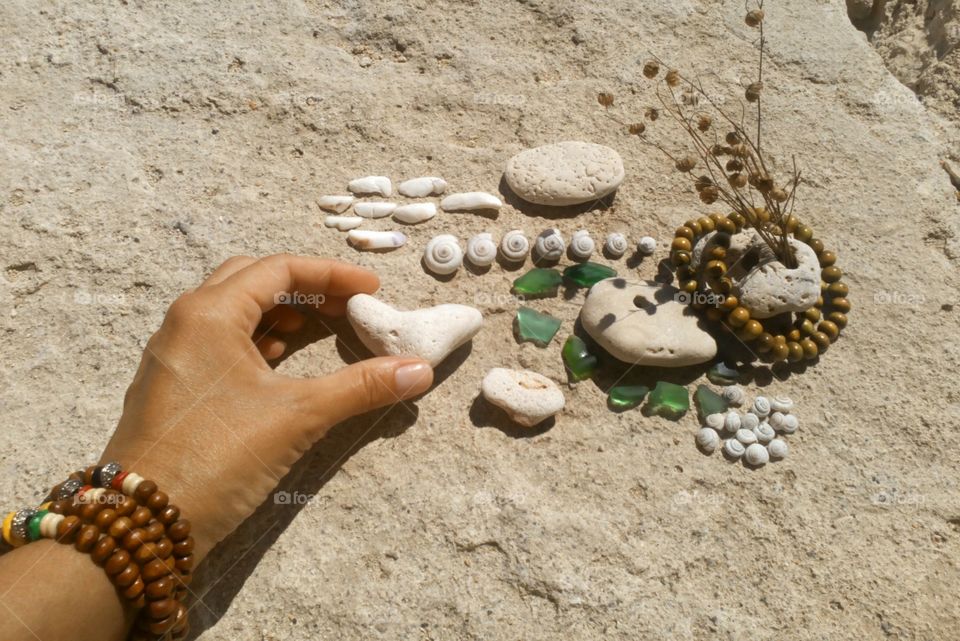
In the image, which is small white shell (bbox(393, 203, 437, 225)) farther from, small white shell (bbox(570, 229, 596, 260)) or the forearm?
the forearm

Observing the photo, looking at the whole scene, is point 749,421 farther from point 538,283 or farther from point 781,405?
point 538,283

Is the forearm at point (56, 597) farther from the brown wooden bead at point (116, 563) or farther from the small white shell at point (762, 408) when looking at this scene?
the small white shell at point (762, 408)

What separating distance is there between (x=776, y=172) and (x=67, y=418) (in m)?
2.88

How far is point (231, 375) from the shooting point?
207 cm

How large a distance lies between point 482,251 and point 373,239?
16.5 inches

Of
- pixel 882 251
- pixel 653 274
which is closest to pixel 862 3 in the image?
pixel 882 251

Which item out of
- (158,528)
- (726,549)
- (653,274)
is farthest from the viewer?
(653,274)

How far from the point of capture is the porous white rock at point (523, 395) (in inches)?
89.9

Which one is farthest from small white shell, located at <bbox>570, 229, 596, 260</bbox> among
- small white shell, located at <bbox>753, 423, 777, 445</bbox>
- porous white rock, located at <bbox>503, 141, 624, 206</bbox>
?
small white shell, located at <bbox>753, 423, 777, 445</bbox>

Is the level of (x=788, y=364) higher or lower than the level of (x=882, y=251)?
lower

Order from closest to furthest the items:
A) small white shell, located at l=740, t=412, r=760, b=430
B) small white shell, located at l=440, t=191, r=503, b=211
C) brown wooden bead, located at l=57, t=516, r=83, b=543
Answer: brown wooden bead, located at l=57, t=516, r=83, b=543
small white shell, located at l=740, t=412, r=760, b=430
small white shell, located at l=440, t=191, r=503, b=211

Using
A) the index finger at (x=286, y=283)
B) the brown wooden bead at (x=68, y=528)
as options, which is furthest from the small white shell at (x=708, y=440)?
the brown wooden bead at (x=68, y=528)

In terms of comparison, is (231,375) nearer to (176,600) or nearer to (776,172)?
(176,600)

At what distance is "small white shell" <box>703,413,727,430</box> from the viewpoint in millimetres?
2391
